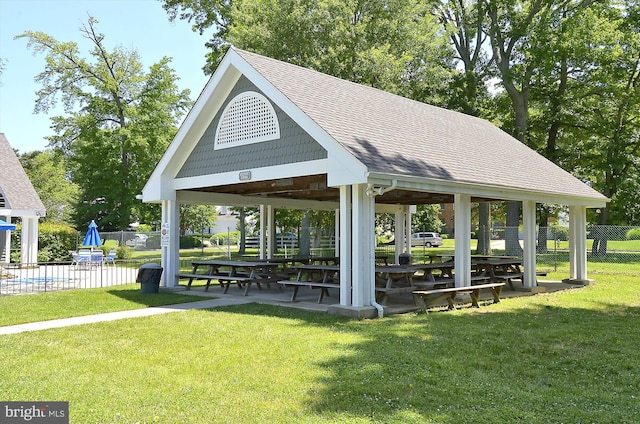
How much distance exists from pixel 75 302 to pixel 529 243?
12200 mm

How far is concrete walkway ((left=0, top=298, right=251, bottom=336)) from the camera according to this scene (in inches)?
389

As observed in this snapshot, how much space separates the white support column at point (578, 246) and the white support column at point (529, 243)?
289 centimetres

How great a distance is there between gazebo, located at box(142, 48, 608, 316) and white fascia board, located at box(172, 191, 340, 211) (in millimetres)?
44

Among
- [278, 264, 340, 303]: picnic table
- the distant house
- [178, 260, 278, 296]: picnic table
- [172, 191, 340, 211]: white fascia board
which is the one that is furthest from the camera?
the distant house

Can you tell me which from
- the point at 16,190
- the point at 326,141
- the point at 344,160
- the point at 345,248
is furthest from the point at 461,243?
the point at 16,190

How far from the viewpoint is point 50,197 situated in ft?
177

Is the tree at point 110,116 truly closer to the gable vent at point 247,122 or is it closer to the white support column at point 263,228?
the white support column at point 263,228

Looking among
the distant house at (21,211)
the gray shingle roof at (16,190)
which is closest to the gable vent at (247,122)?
the distant house at (21,211)

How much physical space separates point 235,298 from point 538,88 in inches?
1071

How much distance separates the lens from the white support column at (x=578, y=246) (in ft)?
58.6

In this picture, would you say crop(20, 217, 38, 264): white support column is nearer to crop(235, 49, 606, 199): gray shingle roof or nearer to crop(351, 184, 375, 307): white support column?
crop(235, 49, 606, 199): gray shingle roof

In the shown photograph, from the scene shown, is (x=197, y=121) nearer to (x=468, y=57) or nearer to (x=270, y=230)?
(x=270, y=230)

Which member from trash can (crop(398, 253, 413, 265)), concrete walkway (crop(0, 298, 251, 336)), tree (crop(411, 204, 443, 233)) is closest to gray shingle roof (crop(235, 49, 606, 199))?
concrete walkway (crop(0, 298, 251, 336))

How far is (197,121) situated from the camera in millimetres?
14406
